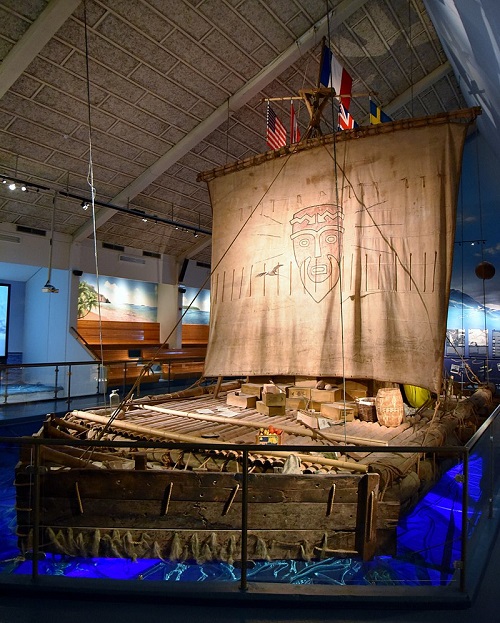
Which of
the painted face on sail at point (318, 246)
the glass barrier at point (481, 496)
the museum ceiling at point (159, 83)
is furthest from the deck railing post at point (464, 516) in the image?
the museum ceiling at point (159, 83)

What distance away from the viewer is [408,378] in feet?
16.9

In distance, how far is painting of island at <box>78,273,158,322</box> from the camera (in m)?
13.2

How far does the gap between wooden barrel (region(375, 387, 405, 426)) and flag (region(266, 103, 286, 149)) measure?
4.94 meters

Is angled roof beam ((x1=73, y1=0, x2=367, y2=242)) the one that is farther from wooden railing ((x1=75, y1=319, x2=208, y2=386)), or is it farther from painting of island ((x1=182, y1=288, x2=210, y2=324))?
painting of island ((x1=182, y1=288, x2=210, y2=324))

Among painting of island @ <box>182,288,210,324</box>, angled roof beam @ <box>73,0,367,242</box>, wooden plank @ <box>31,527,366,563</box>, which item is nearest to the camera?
wooden plank @ <box>31,527,366,563</box>

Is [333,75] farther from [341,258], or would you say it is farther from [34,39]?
[34,39]

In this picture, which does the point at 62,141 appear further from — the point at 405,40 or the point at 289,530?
the point at 289,530

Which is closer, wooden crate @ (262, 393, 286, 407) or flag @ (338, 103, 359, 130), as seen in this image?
wooden crate @ (262, 393, 286, 407)

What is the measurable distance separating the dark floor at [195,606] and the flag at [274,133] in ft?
23.6

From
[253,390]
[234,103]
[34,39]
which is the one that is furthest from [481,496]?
[234,103]

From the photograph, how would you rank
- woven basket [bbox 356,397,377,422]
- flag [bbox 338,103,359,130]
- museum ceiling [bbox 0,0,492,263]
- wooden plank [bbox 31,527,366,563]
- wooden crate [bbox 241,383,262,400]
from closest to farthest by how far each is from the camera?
wooden plank [bbox 31,527,366,563] → woven basket [bbox 356,397,377,422] → wooden crate [bbox 241,383,262,400] → museum ceiling [bbox 0,0,492,263] → flag [bbox 338,103,359,130]

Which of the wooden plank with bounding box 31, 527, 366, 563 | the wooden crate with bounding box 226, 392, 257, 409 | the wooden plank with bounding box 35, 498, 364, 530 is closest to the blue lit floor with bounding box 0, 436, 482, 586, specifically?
the wooden plank with bounding box 31, 527, 366, 563

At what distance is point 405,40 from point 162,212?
732cm

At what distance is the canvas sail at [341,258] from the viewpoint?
5184mm
